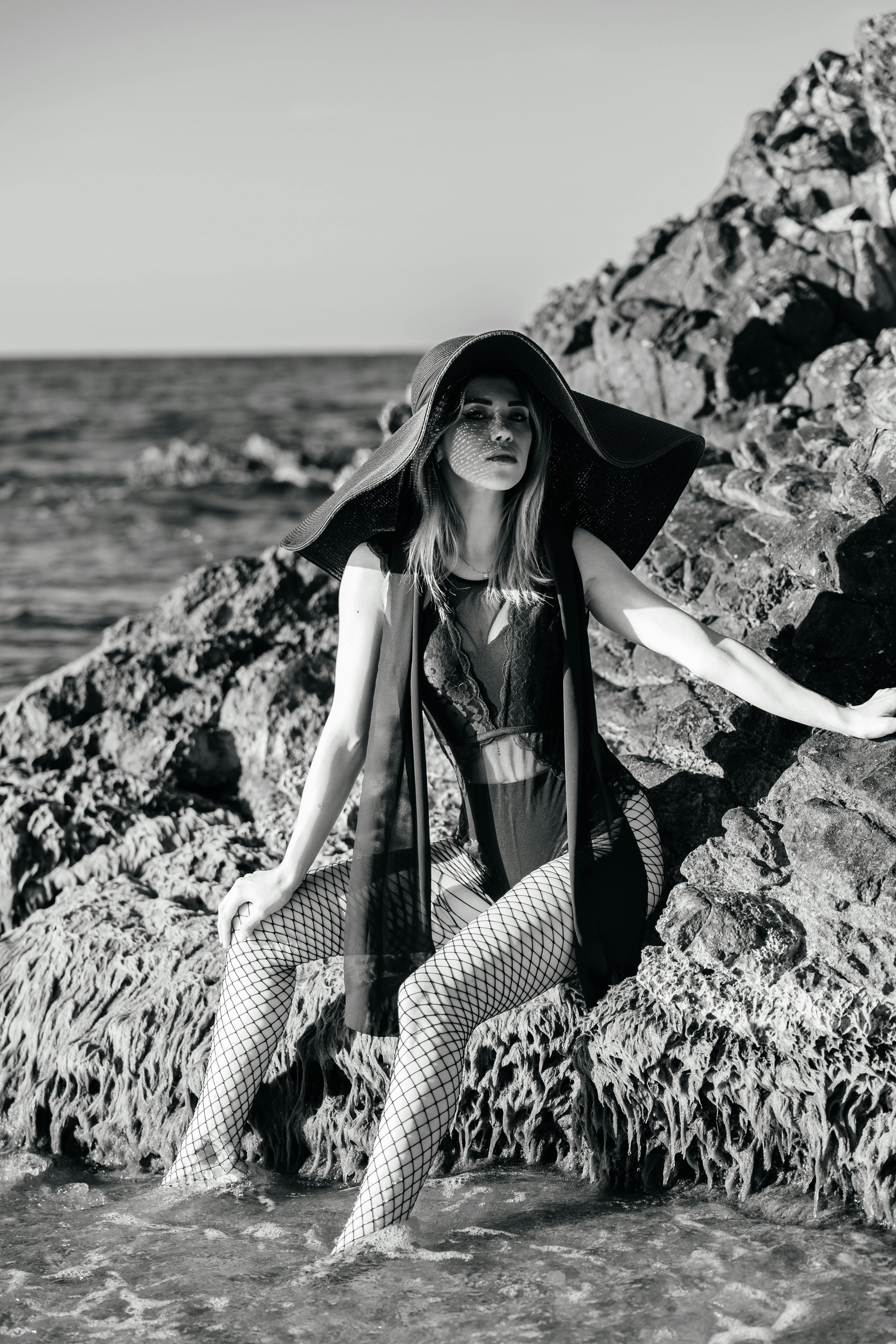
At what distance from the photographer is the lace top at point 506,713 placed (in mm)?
3379

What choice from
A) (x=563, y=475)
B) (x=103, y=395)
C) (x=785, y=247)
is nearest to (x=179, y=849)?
(x=563, y=475)

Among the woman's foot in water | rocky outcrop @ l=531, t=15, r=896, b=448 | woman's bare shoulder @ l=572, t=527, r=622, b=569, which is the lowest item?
the woman's foot in water

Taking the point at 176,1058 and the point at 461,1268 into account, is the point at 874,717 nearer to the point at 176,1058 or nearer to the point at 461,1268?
the point at 461,1268

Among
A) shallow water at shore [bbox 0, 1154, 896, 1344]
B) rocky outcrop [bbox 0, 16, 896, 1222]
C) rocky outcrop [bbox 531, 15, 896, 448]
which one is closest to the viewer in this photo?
shallow water at shore [bbox 0, 1154, 896, 1344]

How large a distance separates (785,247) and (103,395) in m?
39.7

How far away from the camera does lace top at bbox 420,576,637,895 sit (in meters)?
3.38

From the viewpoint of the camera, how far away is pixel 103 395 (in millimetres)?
43188

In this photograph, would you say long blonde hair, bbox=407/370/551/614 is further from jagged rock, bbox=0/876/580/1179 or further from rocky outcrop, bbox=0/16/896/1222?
jagged rock, bbox=0/876/580/1179

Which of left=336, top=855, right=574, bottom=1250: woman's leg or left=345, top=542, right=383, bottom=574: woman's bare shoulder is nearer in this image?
left=336, top=855, right=574, bottom=1250: woman's leg

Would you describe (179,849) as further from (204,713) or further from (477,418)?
(477,418)

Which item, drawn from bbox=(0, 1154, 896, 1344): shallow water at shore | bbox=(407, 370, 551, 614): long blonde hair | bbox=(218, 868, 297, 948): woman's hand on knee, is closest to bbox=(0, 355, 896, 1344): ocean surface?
bbox=(0, 1154, 896, 1344): shallow water at shore

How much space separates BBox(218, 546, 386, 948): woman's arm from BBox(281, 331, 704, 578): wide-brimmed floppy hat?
0.47ft

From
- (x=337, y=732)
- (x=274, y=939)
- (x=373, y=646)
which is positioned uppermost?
(x=373, y=646)

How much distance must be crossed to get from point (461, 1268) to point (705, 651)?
155 cm
